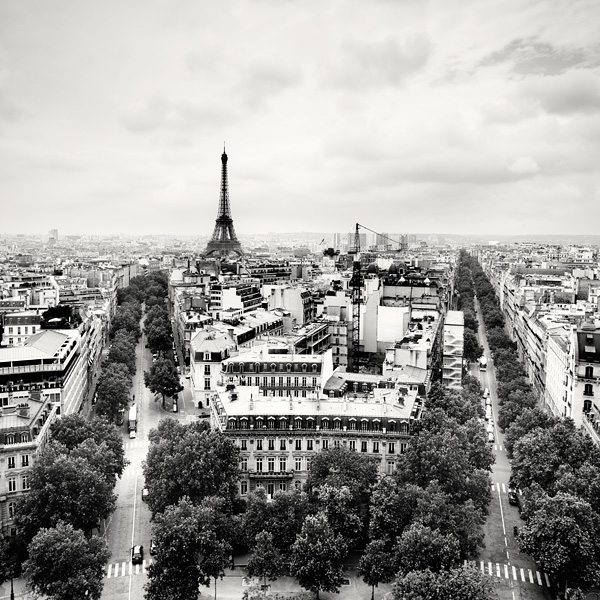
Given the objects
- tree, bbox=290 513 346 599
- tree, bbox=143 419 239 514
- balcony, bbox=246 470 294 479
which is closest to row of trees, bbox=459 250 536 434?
balcony, bbox=246 470 294 479

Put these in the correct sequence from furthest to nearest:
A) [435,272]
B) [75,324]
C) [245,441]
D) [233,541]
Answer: [435,272], [75,324], [245,441], [233,541]

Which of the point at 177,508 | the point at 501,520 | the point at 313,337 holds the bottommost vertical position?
the point at 501,520

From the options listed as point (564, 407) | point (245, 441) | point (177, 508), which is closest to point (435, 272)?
point (564, 407)

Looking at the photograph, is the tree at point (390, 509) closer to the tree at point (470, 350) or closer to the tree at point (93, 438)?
the tree at point (93, 438)

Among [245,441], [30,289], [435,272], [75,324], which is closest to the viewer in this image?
[245,441]

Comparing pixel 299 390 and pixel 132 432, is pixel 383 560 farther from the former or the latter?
pixel 132 432

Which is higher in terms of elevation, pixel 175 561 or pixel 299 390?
pixel 299 390

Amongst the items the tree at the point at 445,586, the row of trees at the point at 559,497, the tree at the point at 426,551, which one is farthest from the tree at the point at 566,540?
the tree at the point at 445,586
